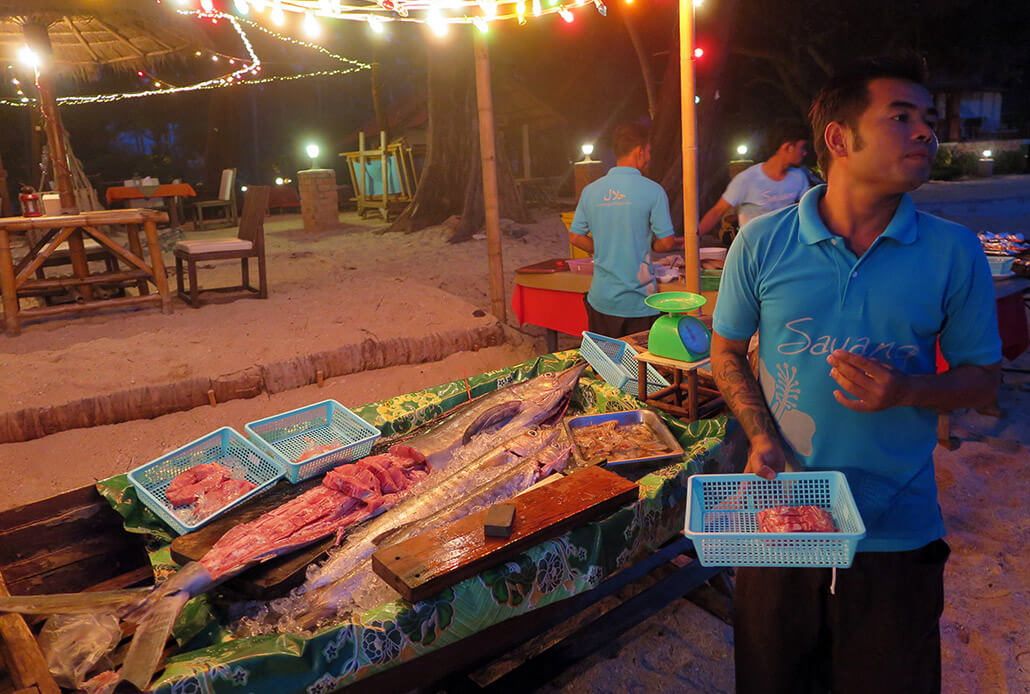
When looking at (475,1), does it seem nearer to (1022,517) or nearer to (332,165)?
(1022,517)

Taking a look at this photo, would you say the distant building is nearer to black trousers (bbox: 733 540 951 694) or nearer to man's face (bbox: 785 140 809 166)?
man's face (bbox: 785 140 809 166)

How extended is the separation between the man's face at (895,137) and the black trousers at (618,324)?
2912 mm

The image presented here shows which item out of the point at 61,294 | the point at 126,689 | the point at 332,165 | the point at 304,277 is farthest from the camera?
the point at 332,165

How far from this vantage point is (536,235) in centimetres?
1247

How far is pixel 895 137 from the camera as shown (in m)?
1.78

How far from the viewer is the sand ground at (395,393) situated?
10.1 ft

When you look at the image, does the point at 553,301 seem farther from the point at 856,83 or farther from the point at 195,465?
the point at 856,83

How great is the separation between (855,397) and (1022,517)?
3108 mm

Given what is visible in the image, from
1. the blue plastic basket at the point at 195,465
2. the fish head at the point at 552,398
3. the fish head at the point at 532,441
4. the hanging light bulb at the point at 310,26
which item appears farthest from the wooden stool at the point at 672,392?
the hanging light bulb at the point at 310,26

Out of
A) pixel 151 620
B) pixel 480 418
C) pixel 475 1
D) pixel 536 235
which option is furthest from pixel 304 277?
pixel 151 620

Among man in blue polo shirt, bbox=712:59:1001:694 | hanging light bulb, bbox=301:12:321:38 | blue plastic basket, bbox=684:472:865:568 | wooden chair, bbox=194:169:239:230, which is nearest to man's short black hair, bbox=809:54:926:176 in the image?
man in blue polo shirt, bbox=712:59:1001:694

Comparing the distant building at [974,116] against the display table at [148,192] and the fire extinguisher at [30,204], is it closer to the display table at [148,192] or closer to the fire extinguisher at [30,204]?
the display table at [148,192]

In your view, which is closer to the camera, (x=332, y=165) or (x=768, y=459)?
(x=768, y=459)

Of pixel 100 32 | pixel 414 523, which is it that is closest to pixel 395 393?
pixel 414 523
